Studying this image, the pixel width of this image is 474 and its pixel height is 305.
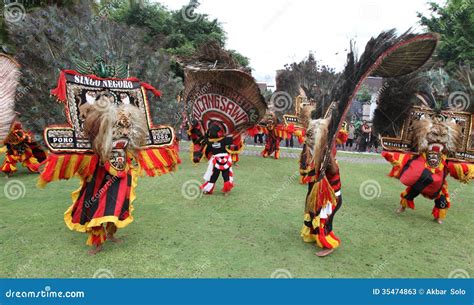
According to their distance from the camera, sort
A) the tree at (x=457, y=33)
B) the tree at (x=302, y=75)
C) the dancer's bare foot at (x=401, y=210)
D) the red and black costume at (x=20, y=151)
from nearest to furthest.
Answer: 1. the dancer's bare foot at (x=401, y=210)
2. the red and black costume at (x=20, y=151)
3. the tree at (x=302, y=75)
4. the tree at (x=457, y=33)

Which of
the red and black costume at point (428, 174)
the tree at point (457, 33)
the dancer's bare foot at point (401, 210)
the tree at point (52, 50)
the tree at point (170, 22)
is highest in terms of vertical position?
the tree at point (170, 22)

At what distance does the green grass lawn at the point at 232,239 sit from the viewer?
3.72 meters

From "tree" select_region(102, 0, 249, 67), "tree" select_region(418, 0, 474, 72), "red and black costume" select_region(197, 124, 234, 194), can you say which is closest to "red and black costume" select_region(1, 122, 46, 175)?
"red and black costume" select_region(197, 124, 234, 194)

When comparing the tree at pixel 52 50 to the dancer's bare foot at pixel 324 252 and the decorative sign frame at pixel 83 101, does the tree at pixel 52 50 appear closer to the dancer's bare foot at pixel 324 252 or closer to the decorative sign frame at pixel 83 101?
the decorative sign frame at pixel 83 101

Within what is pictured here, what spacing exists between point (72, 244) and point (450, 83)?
257 inches

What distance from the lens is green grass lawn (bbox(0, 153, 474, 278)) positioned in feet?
12.2

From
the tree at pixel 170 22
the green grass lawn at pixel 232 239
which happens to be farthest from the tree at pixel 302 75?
the tree at pixel 170 22

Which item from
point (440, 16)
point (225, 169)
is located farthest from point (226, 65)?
point (440, 16)

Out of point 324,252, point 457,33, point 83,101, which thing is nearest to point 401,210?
point 324,252

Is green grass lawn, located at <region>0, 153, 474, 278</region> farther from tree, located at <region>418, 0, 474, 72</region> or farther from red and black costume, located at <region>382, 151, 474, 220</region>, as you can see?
tree, located at <region>418, 0, 474, 72</region>

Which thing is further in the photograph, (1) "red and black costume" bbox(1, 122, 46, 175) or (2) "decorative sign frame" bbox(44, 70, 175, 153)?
(1) "red and black costume" bbox(1, 122, 46, 175)

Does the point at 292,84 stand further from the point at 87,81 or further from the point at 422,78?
the point at 87,81

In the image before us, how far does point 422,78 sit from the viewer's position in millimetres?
5676

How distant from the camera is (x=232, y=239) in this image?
4.53m
